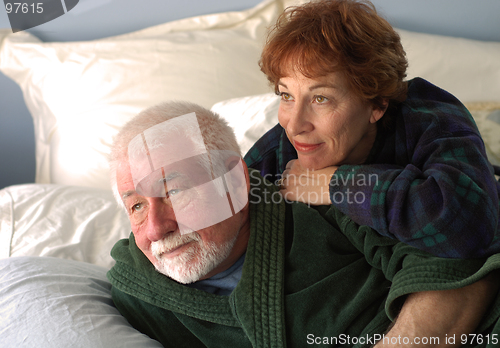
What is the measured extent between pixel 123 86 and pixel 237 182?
1.11 meters

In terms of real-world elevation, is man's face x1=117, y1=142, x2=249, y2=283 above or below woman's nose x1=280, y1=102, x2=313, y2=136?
below

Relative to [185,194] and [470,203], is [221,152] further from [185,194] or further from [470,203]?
[470,203]

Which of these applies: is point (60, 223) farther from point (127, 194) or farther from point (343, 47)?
point (343, 47)

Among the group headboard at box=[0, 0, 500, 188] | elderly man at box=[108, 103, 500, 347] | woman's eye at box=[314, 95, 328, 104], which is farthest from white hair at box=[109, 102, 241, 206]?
headboard at box=[0, 0, 500, 188]

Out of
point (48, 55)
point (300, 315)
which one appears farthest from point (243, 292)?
point (48, 55)

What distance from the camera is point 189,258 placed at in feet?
2.73

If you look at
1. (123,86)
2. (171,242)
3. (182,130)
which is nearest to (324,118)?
(182,130)

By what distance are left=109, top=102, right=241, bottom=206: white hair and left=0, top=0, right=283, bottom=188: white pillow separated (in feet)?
3.07

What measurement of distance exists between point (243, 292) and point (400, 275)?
299mm

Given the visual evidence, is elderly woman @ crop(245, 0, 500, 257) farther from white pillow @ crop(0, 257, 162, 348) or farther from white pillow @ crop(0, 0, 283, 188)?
white pillow @ crop(0, 0, 283, 188)

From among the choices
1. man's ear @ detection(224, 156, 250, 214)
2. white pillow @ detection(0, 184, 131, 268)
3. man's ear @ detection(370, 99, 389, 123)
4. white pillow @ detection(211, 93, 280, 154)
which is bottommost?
white pillow @ detection(0, 184, 131, 268)

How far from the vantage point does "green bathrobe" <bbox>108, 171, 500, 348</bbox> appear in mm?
794

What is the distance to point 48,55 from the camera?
1.82 m

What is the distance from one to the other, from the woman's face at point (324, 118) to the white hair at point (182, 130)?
179 millimetres
